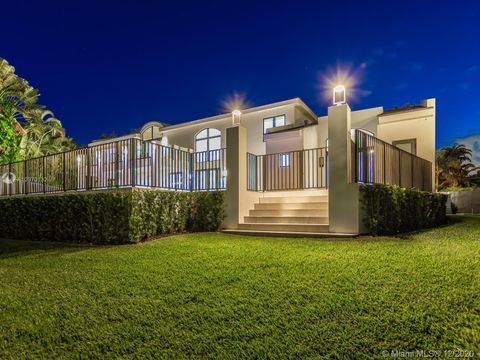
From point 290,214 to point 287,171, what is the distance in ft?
8.73

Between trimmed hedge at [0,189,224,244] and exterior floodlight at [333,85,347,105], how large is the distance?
4218mm

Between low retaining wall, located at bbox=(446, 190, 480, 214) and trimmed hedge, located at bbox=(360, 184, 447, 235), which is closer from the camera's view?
trimmed hedge, located at bbox=(360, 184, 447, 235)

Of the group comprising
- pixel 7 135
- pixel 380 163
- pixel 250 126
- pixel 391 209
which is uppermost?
pixel 250 126

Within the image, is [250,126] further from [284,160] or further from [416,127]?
[416,127]

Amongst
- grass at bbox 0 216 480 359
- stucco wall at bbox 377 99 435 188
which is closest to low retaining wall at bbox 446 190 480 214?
stucco wall at bbox 377 99 435 188

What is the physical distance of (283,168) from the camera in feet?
33.0

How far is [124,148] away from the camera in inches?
311

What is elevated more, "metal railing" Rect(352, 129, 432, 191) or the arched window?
the arched window

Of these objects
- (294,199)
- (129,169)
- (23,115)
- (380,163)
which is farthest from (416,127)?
(23,115)

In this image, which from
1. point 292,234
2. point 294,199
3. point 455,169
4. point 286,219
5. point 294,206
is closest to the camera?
point 292,234

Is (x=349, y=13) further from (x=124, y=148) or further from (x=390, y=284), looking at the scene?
(x=390, y=284)

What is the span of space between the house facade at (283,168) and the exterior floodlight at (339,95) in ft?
1.11

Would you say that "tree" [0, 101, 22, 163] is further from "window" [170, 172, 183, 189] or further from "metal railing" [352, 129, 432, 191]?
"metal railing" [352, 129, 432, 191]

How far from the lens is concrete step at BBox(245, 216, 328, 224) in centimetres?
728
